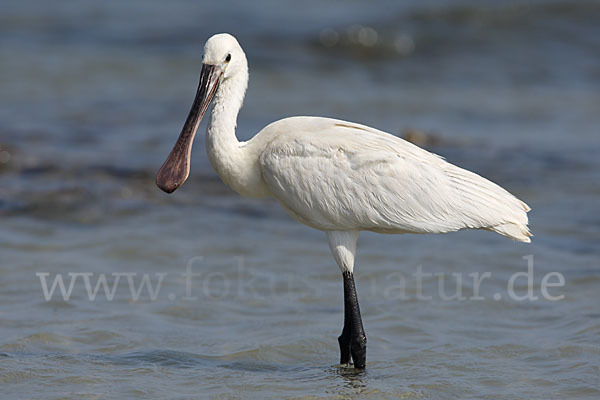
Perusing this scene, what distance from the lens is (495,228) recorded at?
287 inches

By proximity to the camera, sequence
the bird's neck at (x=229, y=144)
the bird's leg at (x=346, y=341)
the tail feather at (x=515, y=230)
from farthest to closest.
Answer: the bird's leg at (x=346, y=341)
the tail feather at (x=515, y=230)
the bird's neck at (x=229, y=144)

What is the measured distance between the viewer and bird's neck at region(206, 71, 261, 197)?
23.4 feet

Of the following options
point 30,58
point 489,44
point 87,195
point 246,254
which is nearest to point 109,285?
point 246,254

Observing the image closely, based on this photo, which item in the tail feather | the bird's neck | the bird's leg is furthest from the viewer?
the bird's leg

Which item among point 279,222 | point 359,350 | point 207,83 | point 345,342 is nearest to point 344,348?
point 345,342

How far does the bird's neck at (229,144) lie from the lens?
7121 mm

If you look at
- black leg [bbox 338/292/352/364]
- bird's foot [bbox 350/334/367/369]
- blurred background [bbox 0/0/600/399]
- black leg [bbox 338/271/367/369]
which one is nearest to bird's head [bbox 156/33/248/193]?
blurred background [bbox 0/0/600/399]

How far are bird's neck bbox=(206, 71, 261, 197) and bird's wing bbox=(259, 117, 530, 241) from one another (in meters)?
0.14

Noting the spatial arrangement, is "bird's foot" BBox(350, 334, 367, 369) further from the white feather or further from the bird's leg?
the white feather

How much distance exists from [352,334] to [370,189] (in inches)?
44.3

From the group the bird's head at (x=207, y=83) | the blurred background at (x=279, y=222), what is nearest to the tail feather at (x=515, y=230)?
the blurred background at (x=279, y=222)

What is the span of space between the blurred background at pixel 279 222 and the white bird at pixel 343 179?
101cm

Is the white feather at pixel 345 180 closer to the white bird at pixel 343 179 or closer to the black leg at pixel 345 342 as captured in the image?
the white bird at pixel 343 179

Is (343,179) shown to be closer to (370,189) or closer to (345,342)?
(370,189)
